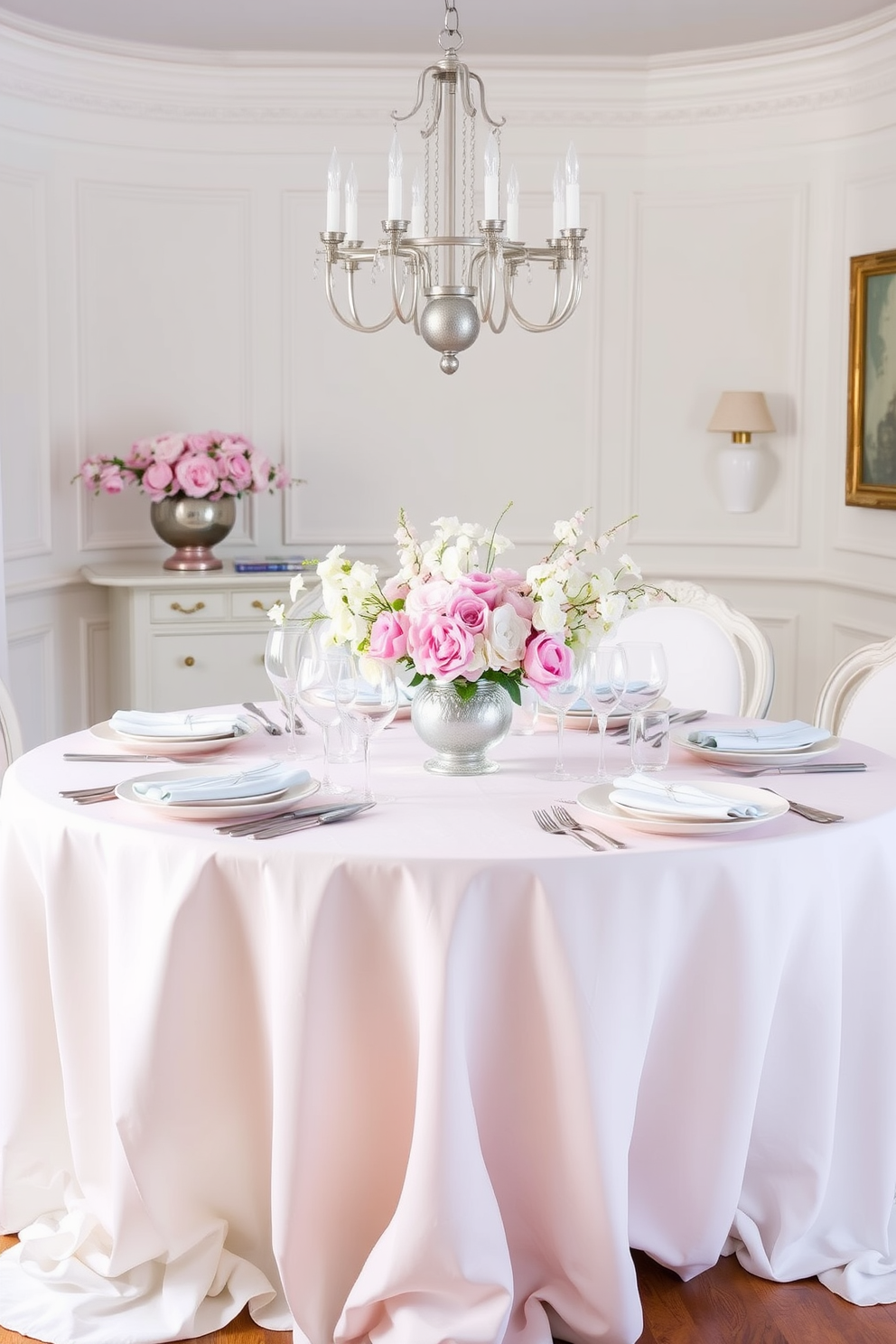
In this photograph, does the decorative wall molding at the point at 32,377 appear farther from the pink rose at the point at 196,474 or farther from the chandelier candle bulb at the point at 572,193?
the chandelier candle bulb at the point at 572,193

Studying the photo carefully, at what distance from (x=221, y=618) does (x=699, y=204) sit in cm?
234

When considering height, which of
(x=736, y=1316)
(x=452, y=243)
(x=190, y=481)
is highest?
(x=452, y=243)

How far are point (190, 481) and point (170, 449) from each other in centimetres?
13

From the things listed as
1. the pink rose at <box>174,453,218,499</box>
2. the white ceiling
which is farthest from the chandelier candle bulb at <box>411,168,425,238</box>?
the pink rose at <box>174,453,218,499</box>

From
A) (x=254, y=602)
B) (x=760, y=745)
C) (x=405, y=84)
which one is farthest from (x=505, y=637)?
(x=405, y=84)

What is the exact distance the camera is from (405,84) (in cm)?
506

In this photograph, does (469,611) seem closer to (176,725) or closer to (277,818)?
(277,818)

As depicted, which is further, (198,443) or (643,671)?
(198,443)

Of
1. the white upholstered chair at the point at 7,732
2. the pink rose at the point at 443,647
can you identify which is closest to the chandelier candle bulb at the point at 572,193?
the pink rose at the point at 443,647

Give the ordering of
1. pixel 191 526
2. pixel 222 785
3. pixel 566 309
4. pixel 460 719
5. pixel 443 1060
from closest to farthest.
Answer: pixel 443 1060, pixel 222 785, pixel 460 719, pixel 566 309, pixel 191 526

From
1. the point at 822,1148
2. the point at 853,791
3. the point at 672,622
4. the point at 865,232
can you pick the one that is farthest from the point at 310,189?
the point at 822,1148

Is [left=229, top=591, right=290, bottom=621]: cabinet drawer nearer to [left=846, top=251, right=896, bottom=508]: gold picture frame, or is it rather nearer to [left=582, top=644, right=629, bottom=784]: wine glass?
[left=846, top=251, right=896, bottom=508]: gold picture frame

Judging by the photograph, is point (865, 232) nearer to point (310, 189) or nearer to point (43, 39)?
point (310, 189)

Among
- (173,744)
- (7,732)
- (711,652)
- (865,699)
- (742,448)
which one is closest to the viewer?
(173,744)
